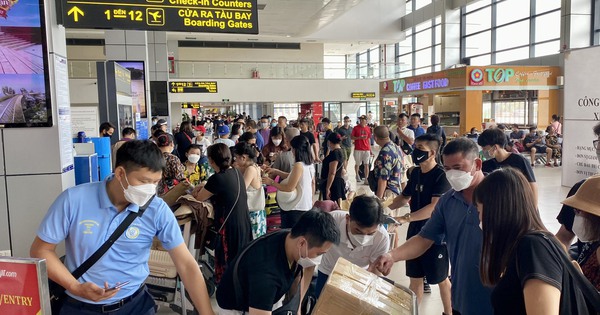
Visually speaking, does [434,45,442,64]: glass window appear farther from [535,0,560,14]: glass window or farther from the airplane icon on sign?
the airplane icon on sign

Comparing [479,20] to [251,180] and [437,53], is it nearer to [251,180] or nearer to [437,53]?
[437,53]

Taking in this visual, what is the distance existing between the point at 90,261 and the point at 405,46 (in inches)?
1260

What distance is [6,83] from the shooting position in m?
3.84

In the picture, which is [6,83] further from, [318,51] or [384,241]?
[318,51]

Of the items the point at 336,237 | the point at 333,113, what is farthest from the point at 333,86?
the point at 336,237

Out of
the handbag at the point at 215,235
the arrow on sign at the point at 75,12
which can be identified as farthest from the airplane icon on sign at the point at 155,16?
the handbag at the point at 215,235

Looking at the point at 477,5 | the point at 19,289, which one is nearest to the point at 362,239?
the point at 19,289

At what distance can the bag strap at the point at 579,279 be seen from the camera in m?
1.64

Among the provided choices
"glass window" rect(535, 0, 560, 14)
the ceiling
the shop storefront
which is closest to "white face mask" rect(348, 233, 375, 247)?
the shop storefront

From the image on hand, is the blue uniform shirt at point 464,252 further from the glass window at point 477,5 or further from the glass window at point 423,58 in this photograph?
the glass window at point 423,58

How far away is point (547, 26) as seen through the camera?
20094 millimetres

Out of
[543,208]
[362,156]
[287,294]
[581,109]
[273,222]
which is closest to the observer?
[287,294]

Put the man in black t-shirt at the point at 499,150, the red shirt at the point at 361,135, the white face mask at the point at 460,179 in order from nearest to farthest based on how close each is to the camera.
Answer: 1. the white face mask at the point at 460,179
2. the man in black t-shirt at the point at 499,150
3. the red shirt at the point at 361,135

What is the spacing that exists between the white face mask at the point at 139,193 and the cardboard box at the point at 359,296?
95 cm
